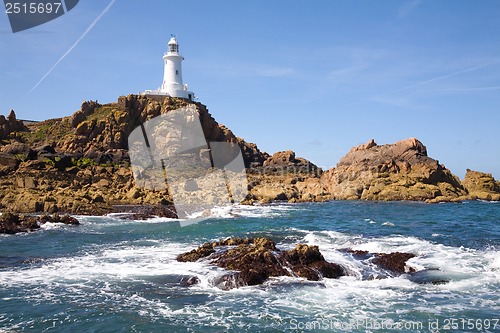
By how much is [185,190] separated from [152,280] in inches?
1722

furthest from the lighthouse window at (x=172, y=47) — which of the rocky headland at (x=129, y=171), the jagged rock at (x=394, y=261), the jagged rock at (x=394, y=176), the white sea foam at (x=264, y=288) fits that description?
the jagged rock at (x=394, y=261)

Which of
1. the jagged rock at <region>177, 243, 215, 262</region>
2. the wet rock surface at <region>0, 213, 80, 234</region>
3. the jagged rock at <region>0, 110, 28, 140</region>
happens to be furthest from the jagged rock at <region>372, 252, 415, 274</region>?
the jagged rock at <region>0, 110, 28, 140</region>

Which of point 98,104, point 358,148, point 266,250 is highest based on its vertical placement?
point 98,104

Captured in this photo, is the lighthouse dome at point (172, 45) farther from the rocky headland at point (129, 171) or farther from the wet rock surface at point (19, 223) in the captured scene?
the wet rock surface at point (19, 223)

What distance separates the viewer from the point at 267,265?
1803 cm

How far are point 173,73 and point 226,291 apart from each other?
7856 cm

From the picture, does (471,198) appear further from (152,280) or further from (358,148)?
(152,280)

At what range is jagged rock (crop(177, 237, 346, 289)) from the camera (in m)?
17.0

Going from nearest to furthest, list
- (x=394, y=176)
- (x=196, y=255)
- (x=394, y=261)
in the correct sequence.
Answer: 1. (x=394, y=261)
2. (x=196, y=255)
3. (x=394, y=176)

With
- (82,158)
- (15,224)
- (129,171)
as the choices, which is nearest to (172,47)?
(82,158)

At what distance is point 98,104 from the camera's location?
79.9 meters

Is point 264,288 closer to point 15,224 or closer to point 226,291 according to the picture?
point 226,291

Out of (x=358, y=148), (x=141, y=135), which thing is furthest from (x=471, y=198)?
(x=141, y=135)

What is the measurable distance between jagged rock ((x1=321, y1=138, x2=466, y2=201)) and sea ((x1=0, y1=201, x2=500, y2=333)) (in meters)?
43.1
